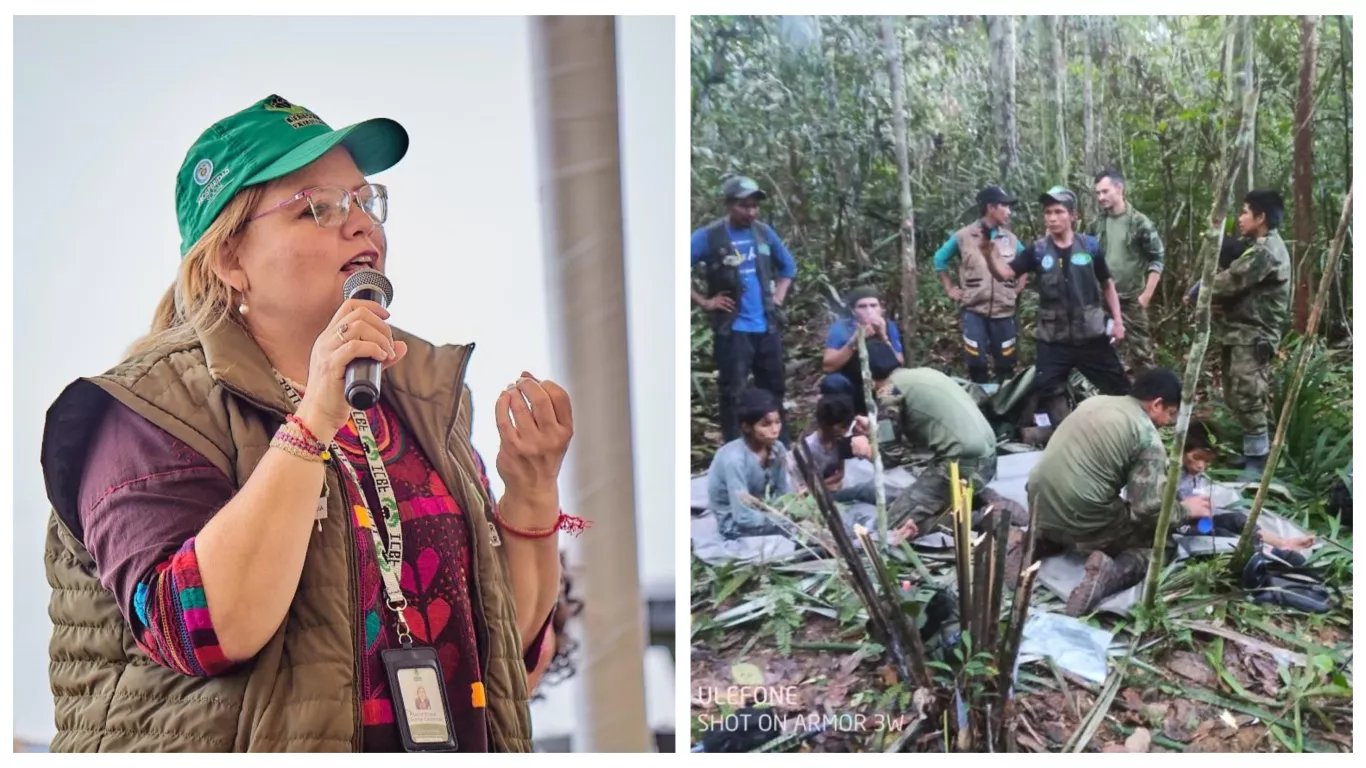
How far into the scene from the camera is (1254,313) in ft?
10.1

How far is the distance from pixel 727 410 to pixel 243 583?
1196 millimetres

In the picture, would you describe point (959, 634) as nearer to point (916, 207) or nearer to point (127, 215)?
point (916, 207)

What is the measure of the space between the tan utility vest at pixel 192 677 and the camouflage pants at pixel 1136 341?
180cm

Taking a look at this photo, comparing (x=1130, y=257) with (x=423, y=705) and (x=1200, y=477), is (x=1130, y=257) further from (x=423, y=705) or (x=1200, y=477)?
(x=423, y=705)

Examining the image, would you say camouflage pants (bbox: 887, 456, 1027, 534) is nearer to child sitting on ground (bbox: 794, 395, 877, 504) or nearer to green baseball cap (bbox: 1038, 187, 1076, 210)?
child sitting on ground (bbox: 794, 395, 877, 504)

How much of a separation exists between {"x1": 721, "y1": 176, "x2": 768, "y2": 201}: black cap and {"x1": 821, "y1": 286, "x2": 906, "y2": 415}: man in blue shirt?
1.07 ft

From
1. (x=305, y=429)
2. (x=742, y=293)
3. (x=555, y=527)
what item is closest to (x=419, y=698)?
(x=555, y=527)

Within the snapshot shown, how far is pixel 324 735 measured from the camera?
95.7 inches

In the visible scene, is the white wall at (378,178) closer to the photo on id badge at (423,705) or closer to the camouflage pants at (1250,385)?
the photo on id badge at (423,705)

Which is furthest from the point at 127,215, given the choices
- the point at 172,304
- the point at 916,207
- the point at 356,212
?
the point at 916,207

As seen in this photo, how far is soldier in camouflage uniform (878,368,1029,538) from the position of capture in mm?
3094

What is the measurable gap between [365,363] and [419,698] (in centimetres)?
67

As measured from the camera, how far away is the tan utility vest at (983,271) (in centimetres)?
310

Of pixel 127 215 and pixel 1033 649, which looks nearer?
pixel 127 215
